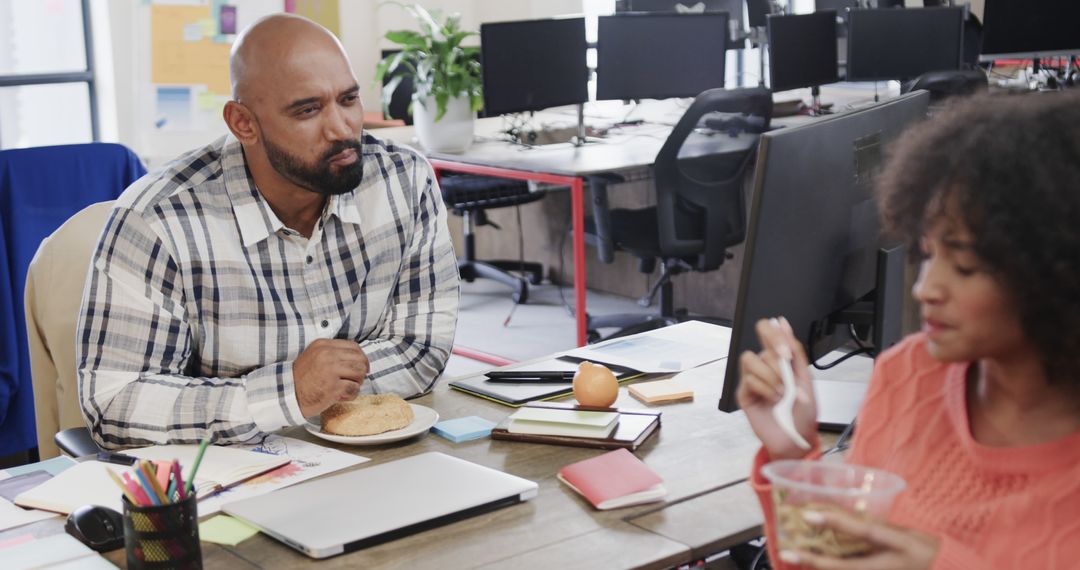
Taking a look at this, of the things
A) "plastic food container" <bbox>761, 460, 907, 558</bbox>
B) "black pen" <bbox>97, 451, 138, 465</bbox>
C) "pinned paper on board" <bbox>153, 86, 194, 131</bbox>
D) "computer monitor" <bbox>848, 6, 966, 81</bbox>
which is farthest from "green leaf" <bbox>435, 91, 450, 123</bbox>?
"plastic food container" <bbox>761, 460, 907, 558</bbox>

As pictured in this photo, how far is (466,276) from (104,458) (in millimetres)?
4079

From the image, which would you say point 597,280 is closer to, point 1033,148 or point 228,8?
point 228,8

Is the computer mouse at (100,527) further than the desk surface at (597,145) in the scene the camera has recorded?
No

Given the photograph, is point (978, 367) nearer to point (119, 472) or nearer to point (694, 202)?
point (119, 472)

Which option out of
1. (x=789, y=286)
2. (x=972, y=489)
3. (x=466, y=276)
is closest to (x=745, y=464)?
(x=789, y=286)

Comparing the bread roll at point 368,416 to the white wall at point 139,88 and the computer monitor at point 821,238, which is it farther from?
the white wall at point 139,88

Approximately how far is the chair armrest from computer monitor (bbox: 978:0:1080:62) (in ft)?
15.1

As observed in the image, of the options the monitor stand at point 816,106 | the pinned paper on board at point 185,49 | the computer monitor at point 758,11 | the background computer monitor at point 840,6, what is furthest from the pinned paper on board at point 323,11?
the background computer monitor at point 840,6

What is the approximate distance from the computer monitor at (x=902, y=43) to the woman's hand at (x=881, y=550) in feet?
15.8

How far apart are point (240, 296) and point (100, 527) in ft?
1.94

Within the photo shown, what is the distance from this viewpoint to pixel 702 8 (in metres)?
5.55

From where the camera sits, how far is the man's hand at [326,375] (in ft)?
5.61

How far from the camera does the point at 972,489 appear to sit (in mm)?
1176

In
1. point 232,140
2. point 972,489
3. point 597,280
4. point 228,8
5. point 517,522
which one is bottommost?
point 597,280
